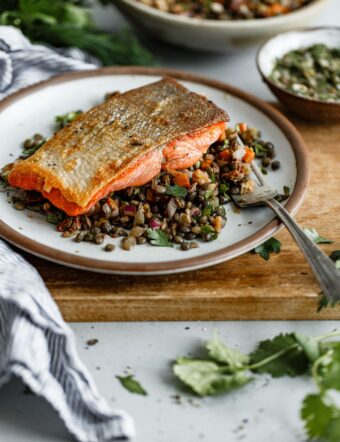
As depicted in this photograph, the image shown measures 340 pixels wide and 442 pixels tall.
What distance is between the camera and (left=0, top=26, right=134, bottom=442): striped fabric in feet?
10.8

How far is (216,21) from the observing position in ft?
19.0

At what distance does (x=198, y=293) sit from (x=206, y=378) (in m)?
0.52

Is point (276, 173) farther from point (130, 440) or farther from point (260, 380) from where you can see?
point (130, 440)

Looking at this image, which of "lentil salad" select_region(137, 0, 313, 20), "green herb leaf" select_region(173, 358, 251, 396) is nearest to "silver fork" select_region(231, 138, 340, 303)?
"green herb leaf" select_region(173, 358, 251, 396)

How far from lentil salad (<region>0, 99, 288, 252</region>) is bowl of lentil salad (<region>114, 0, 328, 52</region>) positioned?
1746mm

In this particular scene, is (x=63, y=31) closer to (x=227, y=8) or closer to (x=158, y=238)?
(x=227, y=8)

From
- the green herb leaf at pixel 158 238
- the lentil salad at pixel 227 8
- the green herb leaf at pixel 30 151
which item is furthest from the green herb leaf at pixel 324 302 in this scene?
the lentil salad at pixel 227 8

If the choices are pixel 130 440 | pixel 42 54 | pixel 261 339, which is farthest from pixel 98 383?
pixel 42 54

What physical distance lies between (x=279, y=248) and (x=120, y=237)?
878mm

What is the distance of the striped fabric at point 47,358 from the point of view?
10.8ft

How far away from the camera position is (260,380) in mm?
3568

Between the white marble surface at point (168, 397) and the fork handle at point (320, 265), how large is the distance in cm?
32

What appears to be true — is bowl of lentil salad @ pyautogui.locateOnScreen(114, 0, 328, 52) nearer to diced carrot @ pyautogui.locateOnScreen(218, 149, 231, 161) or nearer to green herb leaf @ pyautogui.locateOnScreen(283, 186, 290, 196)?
diced carrot @ pyautogui.locateOnScreen(218, 149, 231, 161)

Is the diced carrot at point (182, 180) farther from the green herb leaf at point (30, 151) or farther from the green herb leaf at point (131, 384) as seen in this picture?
the green herb leaf at point (131, 384)
